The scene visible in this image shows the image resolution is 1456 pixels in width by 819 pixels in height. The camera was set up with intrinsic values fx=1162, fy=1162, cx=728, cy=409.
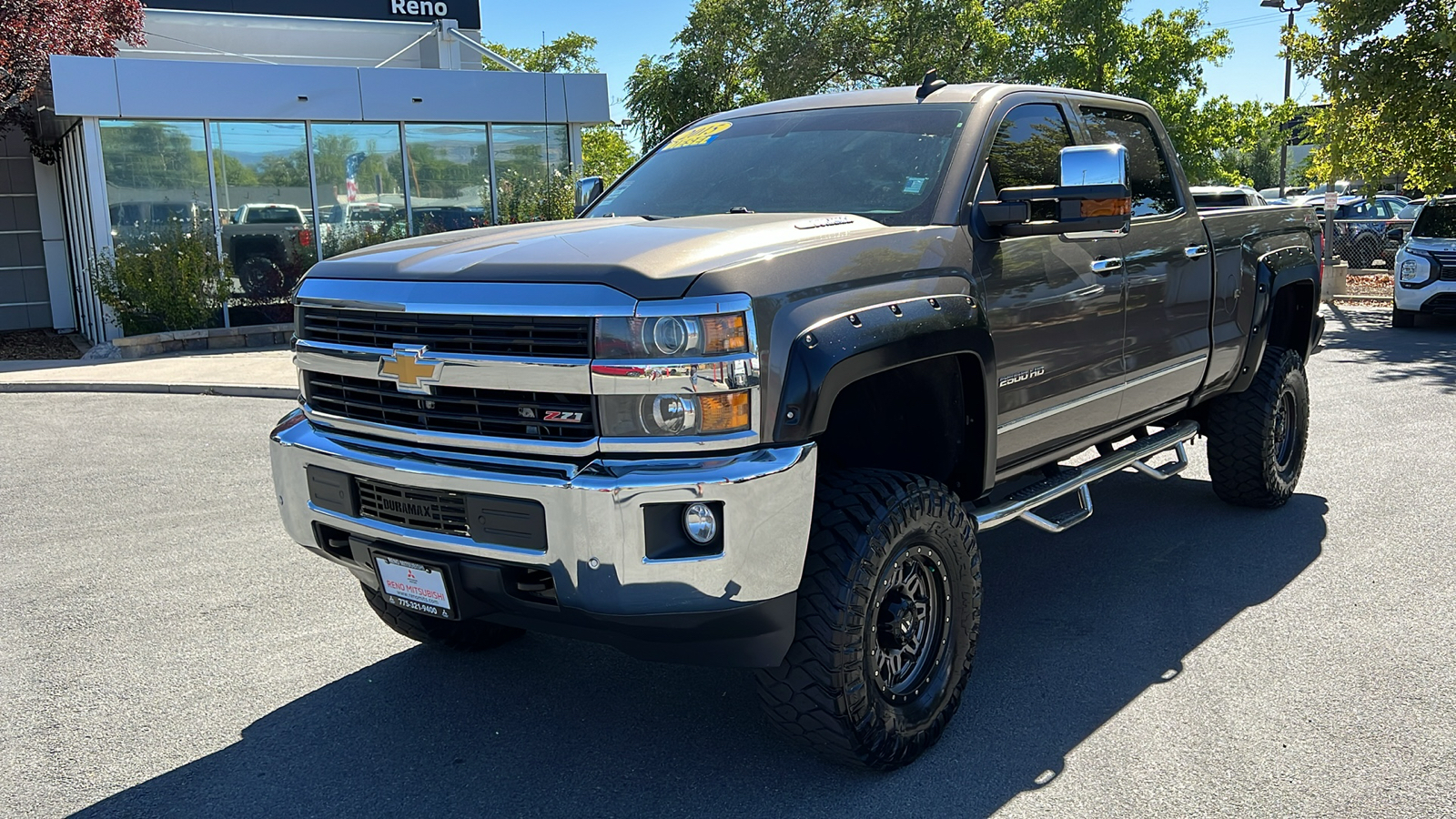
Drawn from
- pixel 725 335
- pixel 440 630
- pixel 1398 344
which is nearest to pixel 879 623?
pixel 725 335

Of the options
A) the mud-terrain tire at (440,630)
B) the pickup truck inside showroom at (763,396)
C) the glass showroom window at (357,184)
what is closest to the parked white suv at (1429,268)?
the pickup truck inside showroom at (763,396)

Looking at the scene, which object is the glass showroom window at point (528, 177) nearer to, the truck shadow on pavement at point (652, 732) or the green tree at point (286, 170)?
the green tree at point (286, 170)

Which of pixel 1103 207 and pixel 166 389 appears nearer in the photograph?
pixel 1103 207

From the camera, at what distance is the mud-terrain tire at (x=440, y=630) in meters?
4.14

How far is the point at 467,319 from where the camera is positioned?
10.1ft

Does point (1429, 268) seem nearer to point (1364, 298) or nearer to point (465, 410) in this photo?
point (1364, 298)

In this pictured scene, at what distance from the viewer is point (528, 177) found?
18.1 metres

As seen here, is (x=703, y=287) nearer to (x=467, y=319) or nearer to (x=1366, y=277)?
(x=467, y=319)

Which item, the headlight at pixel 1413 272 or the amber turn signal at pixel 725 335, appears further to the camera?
the headlight at pixel 1413 272

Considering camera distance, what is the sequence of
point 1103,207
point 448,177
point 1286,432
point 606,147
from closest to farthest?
point 1103,207
point 1286,432
point 448,177
point 606,147

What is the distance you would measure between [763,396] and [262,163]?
1532 cm

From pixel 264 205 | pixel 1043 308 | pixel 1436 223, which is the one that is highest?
pixel 264 205

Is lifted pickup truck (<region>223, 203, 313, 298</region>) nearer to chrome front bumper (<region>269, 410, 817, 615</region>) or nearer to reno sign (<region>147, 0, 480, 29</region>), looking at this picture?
reno sign (<region>147, 0, 480, 29</region>)

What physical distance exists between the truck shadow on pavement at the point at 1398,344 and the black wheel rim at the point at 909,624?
8.21 meters
